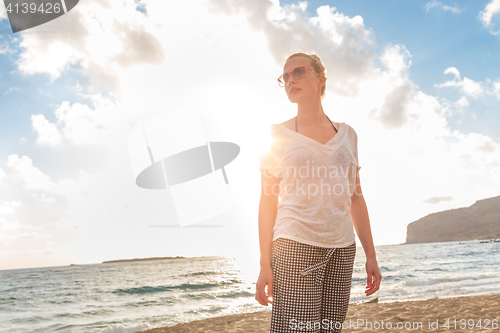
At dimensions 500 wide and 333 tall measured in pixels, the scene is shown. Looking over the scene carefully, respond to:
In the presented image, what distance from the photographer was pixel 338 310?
50.2 inches

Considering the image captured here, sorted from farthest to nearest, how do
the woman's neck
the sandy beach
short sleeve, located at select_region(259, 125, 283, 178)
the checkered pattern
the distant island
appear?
1. the distant island
2. the sandy beach
3. the woman's neck
4. short sleeve, located at select_region(259, 125, 283, 178)
5. the checkered pattern

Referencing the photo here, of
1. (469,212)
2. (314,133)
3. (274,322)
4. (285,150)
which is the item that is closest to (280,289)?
(274,322)

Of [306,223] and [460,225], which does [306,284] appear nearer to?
[306,223]

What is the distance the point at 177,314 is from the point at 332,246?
1069 cm

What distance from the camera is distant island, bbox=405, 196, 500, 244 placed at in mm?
92000

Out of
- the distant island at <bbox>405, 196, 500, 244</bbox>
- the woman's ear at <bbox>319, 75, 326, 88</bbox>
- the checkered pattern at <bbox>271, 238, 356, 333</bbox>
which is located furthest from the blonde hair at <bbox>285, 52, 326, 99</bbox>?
the distant island at <bbox>405, 196, 500, 244</bbox>

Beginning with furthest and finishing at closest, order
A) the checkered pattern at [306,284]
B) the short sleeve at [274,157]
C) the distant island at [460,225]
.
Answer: the distant island at [460,225]
the short sleeve at [274,157]
the checkered pattern at [306,284]

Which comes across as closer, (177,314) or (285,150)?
(285,150)

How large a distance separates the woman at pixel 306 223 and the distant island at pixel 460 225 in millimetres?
106946

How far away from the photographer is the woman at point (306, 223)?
3.91ft

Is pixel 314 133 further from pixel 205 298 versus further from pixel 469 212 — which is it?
pixel 469 212

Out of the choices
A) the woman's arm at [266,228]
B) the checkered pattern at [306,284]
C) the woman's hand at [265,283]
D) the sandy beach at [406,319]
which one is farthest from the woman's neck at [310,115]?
the sandy beach at [406,319]

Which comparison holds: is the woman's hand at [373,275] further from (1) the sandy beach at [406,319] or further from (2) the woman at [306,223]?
(1) the sandy beach at [406,319]

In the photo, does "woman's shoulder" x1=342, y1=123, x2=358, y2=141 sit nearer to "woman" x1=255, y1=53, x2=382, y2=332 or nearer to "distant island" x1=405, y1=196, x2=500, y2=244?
"woman" x1=255, y1=53, x2=382, y2=332
